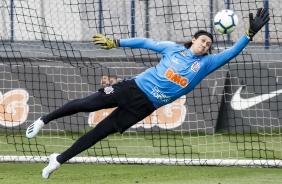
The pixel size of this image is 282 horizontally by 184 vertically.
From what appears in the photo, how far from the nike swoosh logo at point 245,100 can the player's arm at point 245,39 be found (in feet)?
18.5

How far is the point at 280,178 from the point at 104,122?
2450mm

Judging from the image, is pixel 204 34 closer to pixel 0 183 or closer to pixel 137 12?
pixel 0 183

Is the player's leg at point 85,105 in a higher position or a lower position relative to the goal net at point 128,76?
higher

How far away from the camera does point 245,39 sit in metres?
9.38

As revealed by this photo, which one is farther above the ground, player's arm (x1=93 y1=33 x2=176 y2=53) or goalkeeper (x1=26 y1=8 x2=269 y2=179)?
player's arm (x1=93 y1=33 x2=176 y2=53)

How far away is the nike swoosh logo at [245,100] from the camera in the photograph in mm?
15055

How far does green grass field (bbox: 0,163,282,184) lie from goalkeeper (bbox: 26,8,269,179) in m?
0.76

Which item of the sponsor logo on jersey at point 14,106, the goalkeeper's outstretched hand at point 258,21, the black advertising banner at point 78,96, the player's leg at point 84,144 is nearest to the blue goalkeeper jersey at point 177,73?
the goalkeeper's outstretched hand at point 258,21

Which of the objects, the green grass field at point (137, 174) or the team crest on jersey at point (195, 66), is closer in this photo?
the team crest on jersey at point (195, 66)

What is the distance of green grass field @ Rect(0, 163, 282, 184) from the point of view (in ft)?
32.9

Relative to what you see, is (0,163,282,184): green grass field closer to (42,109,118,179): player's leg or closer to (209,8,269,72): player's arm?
(42,109,118,179): player's leg

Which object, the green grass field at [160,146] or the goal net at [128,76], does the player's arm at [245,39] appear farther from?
the goal net at [128,76]

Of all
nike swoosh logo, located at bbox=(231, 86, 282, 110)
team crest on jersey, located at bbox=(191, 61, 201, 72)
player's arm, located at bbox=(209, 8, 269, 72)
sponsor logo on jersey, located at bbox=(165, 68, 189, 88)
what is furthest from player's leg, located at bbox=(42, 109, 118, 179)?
nike swoosh logo, located at bbox=(231, 86, 282, 110)

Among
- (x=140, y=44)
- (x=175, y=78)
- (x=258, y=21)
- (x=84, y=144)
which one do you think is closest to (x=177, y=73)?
(x=175, y=78)
